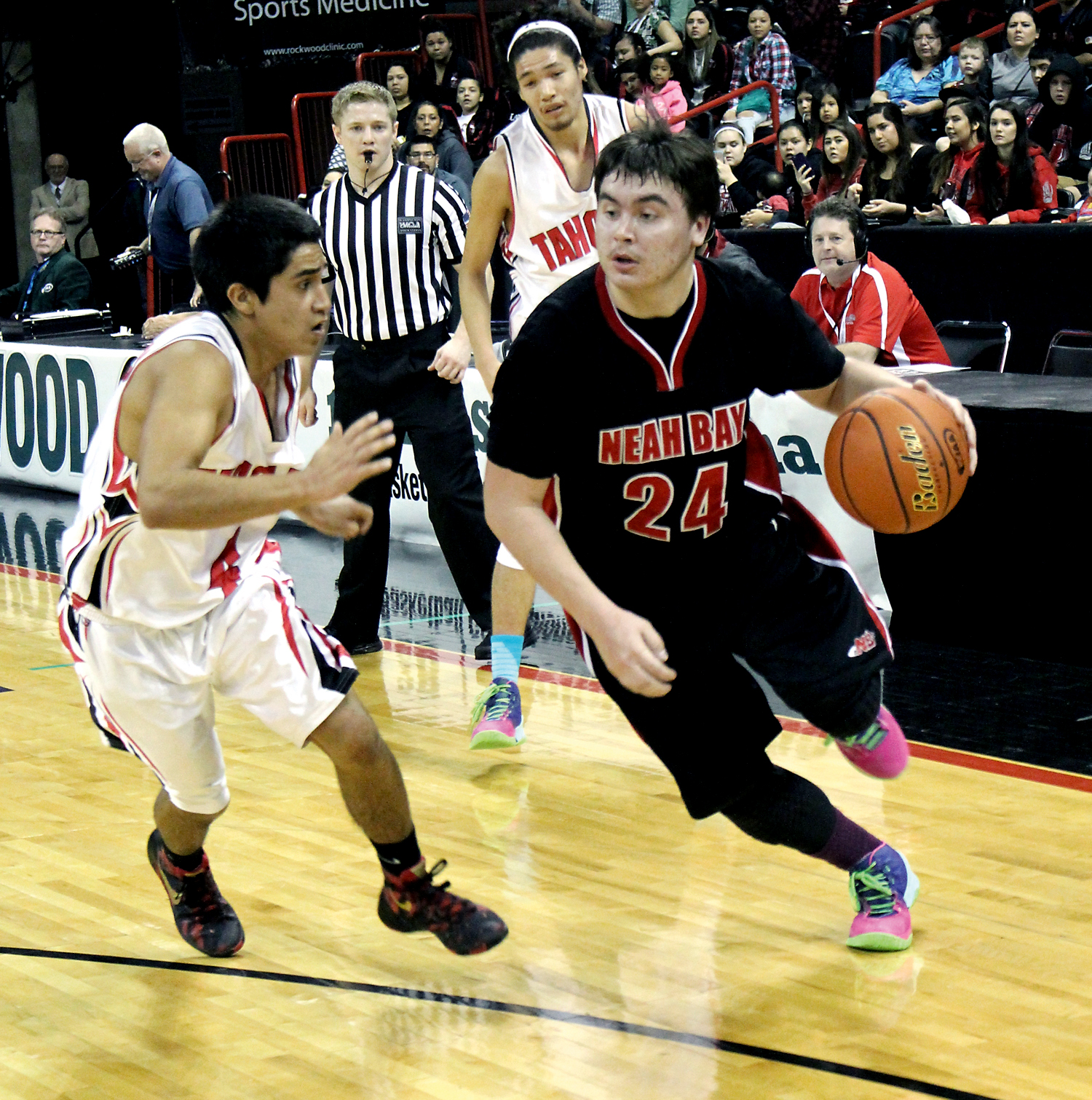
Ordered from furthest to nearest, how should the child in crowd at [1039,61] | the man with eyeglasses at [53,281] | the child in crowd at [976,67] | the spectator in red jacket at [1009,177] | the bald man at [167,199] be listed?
1. the man with eyeglasses at [53,281]
2. the child in crowd at [976,67]
3. the child in crowd at [1039,61]
4. the bald man at [167,199]
5. the spectator in red jacket at [1009,177]

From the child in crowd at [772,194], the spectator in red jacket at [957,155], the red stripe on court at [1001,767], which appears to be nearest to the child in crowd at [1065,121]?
the spectator in red jacket at [957,155]

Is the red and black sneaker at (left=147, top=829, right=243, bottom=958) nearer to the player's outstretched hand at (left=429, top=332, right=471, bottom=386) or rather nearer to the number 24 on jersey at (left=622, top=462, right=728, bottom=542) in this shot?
the number 24 on jersey at (left=622, top=462, right=728, bottom=542)

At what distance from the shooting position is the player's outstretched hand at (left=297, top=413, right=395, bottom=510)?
2.58 meters

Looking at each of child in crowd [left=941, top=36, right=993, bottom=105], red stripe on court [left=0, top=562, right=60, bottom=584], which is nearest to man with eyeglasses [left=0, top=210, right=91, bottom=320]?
red stripe on court [left=0, top=562, right=60, bottom=584]

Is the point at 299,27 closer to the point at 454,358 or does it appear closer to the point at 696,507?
the point at 454,358

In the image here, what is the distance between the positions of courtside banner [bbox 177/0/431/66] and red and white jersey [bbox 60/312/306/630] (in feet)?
37.9

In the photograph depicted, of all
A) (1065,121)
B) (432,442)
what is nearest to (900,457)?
(432,442)

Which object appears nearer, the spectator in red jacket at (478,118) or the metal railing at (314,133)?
the spectator in red jacket at (478,118)

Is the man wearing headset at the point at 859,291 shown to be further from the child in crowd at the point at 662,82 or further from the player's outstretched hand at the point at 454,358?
the child in crowd at the point at 662,82

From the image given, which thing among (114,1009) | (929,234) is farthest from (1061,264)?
(114,1009)

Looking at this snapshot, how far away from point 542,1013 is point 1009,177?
6398 mm

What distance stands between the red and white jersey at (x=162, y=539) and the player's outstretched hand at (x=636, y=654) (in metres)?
0.71

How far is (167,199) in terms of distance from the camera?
9.23m

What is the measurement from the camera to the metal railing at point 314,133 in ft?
45.1
